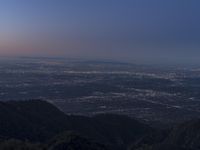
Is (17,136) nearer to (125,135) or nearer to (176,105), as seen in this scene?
(125,135)

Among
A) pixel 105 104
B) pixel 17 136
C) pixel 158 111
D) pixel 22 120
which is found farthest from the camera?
pixel 105 104

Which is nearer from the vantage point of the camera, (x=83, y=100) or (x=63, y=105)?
(x=63, y=105)

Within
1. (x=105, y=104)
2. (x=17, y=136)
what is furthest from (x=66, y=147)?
(x=105, y=104)

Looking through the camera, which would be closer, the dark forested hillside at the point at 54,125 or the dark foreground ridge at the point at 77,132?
the dark foreground ridge at the point at 77,132

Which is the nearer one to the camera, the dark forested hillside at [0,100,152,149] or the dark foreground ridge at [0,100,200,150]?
the dark foreground ridge at [0,100,200,150]

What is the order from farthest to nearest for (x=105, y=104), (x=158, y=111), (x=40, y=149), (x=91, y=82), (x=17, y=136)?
(x=91, y=82), (x=105, y=104), (x=158, y=111), (x=17, y=136), (x=40, y=149)

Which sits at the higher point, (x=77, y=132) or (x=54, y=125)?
(x=77, y=132)

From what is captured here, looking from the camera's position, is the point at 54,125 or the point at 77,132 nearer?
the point at 77,132
